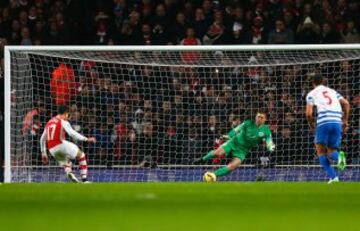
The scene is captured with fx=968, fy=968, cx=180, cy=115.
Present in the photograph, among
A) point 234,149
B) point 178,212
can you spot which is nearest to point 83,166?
point 234,149

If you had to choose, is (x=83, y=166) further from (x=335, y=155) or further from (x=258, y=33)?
(x=258, y=33)

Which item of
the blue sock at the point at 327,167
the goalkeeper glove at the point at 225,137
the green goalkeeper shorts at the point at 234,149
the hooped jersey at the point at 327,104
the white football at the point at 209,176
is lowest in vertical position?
the white football at the point at 209,176

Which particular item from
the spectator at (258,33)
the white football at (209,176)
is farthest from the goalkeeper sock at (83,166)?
the spectator at (258,33)

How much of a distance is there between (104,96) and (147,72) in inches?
31.8

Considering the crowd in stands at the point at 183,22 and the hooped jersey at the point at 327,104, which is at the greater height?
the crowd in stands at the point at 183,22

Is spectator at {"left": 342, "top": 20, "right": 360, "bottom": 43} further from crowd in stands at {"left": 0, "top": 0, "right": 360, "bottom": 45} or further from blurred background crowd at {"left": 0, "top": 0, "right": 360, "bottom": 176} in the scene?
blurred background crowd at {"left": 0, "top": 0, "right": 360, "bottom": 176}

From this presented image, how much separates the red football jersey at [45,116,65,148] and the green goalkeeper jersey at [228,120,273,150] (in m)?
2.47

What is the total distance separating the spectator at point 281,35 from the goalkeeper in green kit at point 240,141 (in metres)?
1.76

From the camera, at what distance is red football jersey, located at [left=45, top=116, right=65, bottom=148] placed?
46.0 feet

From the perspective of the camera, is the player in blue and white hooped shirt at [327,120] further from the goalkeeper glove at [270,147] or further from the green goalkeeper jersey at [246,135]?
the green goalkeeper jersey at [246,135]

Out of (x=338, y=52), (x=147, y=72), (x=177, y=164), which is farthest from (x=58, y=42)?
(x=338, y=52)

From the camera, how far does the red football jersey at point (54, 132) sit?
1403 centimetres

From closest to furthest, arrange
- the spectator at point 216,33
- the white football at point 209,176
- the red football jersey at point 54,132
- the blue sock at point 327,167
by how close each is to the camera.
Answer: the blue sock at point 327,167
the white football at point 209,176
the red football jersey at point 54,132
the spectator at point 216,33

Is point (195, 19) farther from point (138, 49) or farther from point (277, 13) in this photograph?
point (138, 49)
